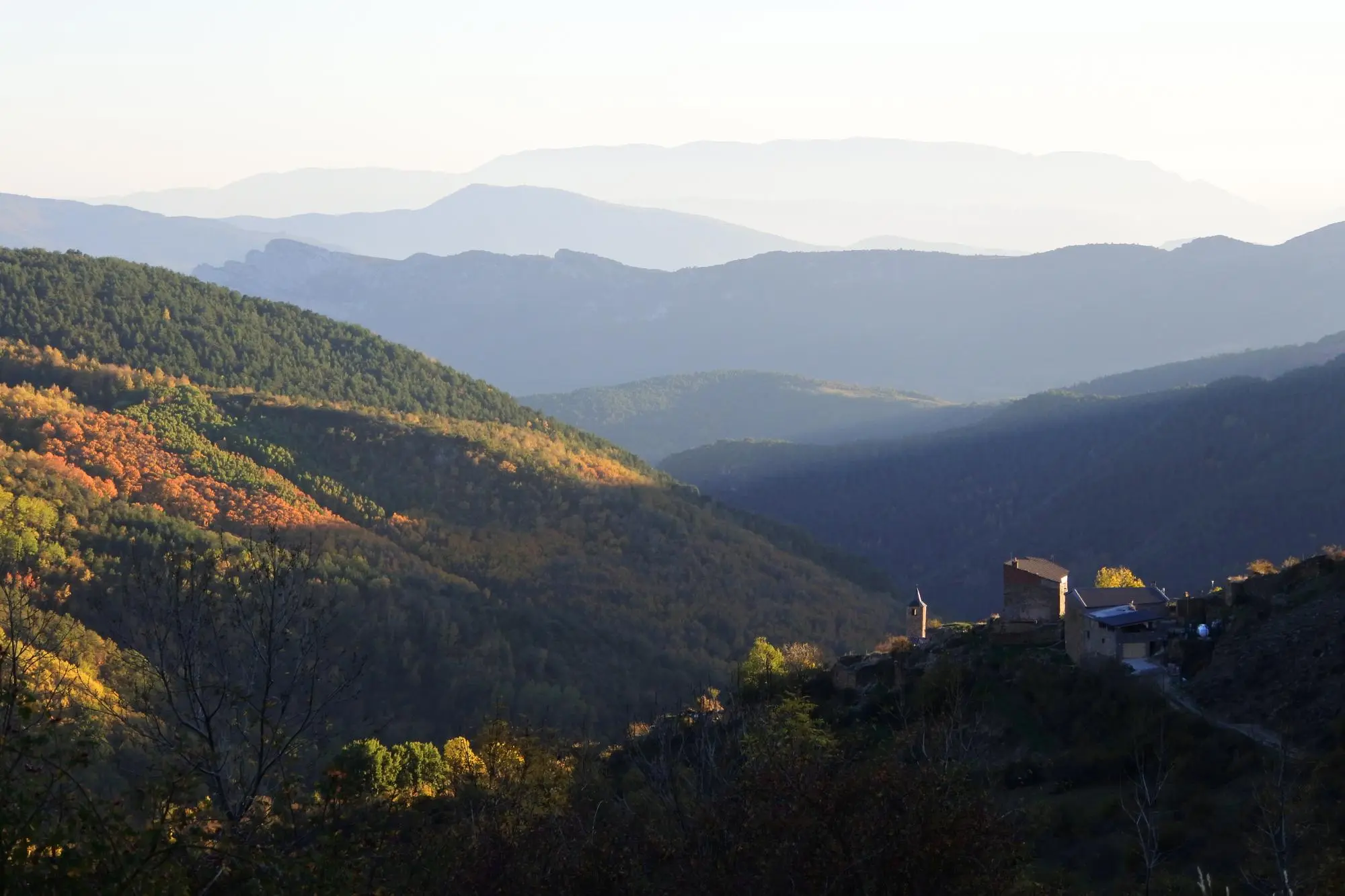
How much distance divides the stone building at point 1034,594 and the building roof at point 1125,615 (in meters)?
2.44

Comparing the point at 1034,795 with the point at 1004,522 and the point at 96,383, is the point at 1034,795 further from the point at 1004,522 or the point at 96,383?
the point at 1004,522

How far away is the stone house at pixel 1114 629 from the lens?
1438 inches

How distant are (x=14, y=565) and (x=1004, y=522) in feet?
311

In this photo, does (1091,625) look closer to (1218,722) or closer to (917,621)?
(1218,722)

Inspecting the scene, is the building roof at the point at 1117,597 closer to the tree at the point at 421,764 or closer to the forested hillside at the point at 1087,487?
the tree at the point at 421,764

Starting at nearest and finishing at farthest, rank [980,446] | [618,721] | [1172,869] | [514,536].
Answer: [1172,869] → [618,721] → [514,536] → [980,446]

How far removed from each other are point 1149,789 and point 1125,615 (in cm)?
1325

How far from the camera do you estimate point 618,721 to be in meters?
59.3

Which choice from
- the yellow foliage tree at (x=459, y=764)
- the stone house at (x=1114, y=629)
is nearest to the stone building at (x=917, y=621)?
the stone house at (x=1114, y=629)

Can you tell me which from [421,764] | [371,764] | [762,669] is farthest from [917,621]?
[371,764]

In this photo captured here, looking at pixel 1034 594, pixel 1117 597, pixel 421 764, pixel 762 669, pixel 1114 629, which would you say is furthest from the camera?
pixel 762 669

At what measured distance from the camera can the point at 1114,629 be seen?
36.6m

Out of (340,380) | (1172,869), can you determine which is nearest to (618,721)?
(1172,869)

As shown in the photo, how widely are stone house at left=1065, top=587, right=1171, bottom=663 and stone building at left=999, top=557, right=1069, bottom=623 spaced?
1.77 m
